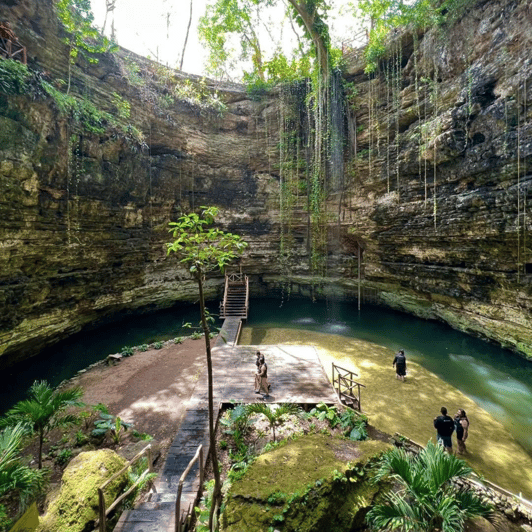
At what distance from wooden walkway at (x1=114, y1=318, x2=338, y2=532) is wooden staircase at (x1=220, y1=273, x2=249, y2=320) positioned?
3109mm

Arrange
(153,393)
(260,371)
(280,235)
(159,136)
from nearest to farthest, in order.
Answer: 1. (260,371)
2. (153,393)
3. (159,136)
4. (280,235)

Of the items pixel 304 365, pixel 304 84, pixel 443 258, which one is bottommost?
pixel 304 365

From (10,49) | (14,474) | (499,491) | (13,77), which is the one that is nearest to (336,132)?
(13,77)

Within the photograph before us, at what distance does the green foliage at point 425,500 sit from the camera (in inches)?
119

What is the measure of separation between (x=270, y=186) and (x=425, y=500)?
761 inches

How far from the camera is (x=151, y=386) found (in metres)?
8.74

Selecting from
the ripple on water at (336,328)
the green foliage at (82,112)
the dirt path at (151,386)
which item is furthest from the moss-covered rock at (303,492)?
the green foliage at (82,112)

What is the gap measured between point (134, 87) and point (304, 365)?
17.6 metres

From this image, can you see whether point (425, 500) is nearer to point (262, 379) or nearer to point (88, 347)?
point (262, 379)

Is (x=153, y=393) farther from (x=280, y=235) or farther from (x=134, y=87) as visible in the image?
(x=134, y=87)

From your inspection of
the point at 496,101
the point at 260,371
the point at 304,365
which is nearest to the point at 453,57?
the point at 496,101

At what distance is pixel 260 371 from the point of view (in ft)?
25.3

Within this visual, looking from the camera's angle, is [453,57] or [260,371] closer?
[260,371]

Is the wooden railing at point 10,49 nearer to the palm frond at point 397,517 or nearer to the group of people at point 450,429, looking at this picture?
the palm frond at point 397,517
